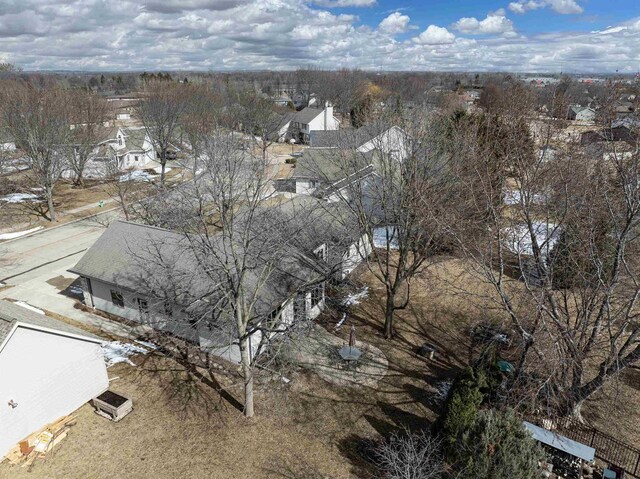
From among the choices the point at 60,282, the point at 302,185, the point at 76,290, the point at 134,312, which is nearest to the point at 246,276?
the point at 134,312

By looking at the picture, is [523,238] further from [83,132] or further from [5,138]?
[5,138]

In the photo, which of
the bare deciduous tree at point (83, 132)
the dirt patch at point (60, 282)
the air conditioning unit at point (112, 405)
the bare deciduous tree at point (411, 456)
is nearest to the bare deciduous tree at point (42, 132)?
the bare deciduous tree at point (83, 132)

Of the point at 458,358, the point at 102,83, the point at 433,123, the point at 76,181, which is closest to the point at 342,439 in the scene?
the point at 458,358

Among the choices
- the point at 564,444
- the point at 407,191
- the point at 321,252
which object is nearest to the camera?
the point at 564,444

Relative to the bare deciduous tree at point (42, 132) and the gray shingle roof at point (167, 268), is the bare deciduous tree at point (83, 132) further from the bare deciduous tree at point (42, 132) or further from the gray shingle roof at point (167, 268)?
the gray shingle roof at point (167, 268)

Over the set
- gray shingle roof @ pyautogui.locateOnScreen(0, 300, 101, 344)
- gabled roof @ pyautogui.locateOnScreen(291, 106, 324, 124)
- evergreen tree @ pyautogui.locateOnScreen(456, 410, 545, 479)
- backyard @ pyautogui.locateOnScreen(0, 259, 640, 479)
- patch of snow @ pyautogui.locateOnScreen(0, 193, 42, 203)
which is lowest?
backyard @ pyautogui.locateOnScreen(0, 259, 640, 479)

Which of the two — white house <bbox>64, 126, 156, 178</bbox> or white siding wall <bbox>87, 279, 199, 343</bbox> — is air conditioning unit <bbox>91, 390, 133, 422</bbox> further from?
white house <bbox>64, 126, 156, 178</bbox>

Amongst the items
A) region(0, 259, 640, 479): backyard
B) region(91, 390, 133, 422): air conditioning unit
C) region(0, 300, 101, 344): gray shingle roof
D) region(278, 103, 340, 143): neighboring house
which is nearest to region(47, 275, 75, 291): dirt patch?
region(0, 300, 101, 344): gray shingle roof
